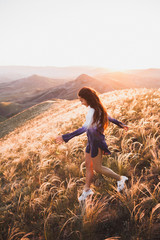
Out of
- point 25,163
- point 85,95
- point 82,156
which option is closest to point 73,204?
point 82,156

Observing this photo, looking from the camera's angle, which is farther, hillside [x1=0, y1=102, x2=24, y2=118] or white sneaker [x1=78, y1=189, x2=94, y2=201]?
hillside [x1=0, y1=102, x2=24, y2=118]

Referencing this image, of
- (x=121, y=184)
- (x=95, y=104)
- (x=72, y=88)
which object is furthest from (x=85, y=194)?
(x=72, y=88)

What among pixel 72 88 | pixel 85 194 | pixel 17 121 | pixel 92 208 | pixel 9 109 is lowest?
pixel 9 109

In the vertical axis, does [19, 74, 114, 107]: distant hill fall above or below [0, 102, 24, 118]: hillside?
above

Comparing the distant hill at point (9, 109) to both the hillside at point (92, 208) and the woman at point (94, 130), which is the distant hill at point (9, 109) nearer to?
the hillside at point (92, 208)

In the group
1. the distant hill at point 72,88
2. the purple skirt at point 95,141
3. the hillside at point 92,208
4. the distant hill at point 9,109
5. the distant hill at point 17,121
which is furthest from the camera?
the distant hill at point 72,88

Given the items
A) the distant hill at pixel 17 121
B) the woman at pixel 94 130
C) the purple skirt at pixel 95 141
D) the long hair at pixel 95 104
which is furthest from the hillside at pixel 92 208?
the distant hill at pixel 17 121

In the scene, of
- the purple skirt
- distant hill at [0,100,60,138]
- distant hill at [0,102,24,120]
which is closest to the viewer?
the purple skirt

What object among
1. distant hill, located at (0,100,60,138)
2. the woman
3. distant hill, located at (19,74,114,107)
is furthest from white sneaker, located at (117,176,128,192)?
distant hill, located at (19,74,114,107)

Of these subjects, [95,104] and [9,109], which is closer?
[95,104]

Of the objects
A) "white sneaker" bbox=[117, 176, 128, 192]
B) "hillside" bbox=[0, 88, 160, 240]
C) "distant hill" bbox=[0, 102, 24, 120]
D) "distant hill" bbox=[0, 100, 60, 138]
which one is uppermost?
"white sneaker" bbox=[117, 176, 128, 192]

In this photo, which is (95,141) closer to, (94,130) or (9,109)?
(94,130)

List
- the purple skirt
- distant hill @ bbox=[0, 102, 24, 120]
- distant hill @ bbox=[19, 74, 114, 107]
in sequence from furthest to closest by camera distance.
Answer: distant hill @ bbox=[19, 74, 114, 107]
distant hill @ bbox=[0, 102, 24, 120]
the purple skirt

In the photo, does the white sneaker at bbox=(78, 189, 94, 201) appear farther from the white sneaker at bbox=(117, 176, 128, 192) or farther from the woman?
the white sneaker at bbox=(117, 176, 128, 192)
